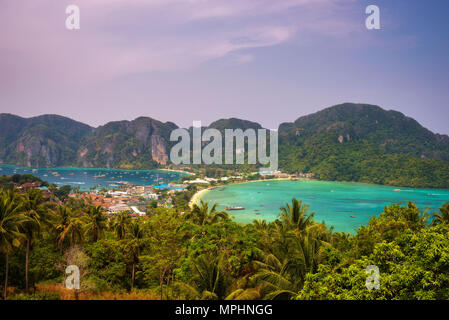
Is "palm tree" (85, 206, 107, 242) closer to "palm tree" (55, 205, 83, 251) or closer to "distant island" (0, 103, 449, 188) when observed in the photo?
"palm tree" (55, 205, 83, 251)

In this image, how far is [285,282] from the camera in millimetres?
5883

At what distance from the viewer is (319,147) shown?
414 feet

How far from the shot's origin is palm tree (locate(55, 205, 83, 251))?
39.3ft

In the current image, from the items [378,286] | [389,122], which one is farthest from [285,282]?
[389,122]

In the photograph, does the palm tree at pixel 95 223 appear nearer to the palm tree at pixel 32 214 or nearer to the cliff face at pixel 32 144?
the palm tree at pixel 32 214

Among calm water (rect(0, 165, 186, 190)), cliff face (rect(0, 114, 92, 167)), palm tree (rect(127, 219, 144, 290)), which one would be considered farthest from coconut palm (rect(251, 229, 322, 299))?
cliff face (rect(0, 114, 92, 167))

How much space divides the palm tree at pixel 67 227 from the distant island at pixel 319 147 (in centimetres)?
9379

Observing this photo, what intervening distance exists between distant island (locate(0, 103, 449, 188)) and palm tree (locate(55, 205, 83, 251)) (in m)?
93.8

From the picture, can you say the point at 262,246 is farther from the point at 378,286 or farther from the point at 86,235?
the point at 86,235

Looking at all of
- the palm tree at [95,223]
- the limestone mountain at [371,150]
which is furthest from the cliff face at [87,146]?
the palm tree at [95,223]

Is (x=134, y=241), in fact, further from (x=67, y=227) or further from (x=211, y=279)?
(x=211, y=279)

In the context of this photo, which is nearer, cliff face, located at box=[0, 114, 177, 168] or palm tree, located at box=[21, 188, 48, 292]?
palm tree, located at box=[21, 188, 48, 292]

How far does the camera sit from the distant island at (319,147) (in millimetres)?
94250
